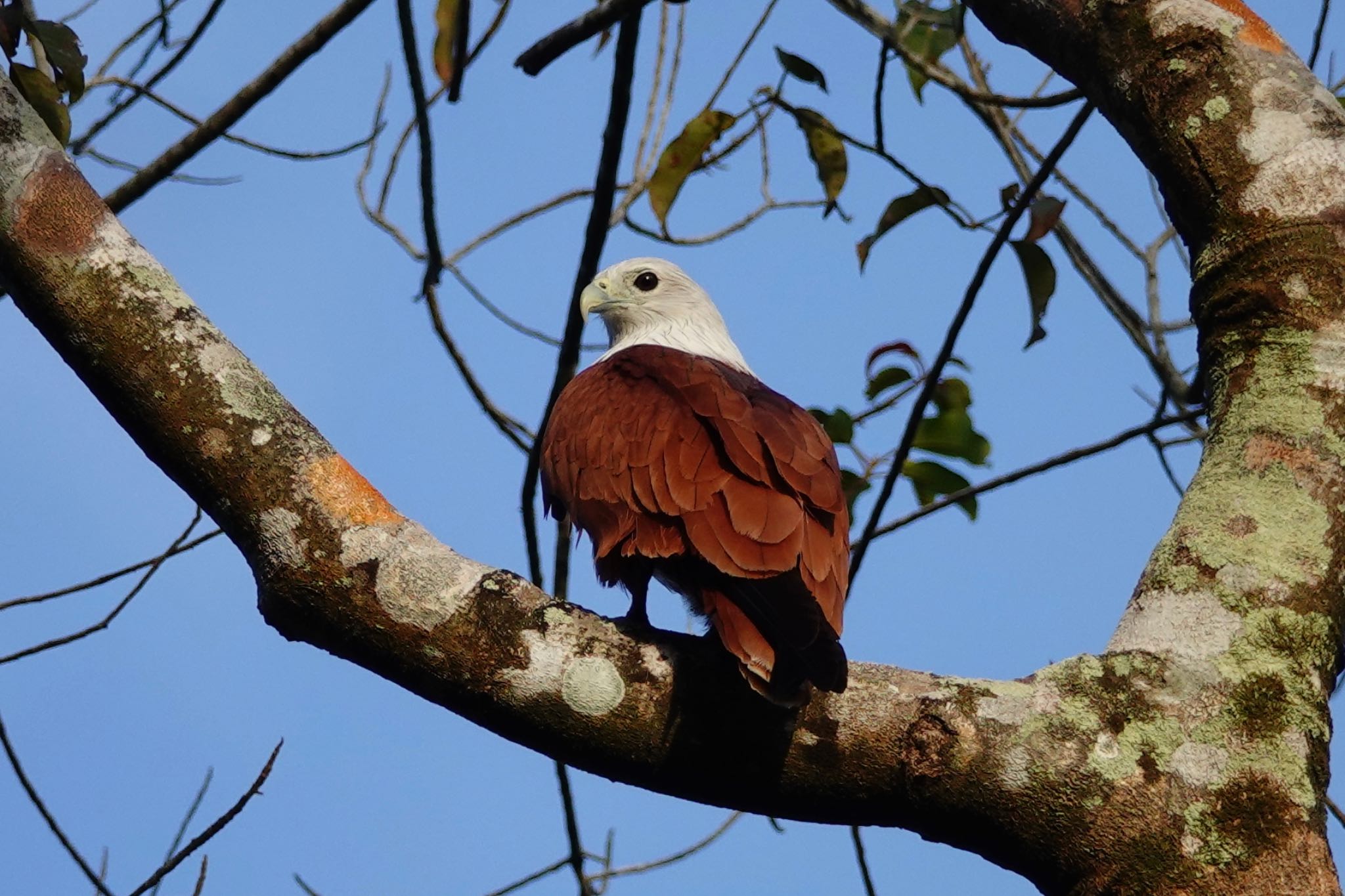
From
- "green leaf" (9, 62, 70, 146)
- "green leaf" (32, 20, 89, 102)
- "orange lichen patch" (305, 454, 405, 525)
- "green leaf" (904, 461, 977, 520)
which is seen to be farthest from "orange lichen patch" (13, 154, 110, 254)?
"green leaf" (904, 461, 977, 520)

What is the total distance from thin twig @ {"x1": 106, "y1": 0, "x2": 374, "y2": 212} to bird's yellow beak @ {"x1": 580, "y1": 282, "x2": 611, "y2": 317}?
1535 mm

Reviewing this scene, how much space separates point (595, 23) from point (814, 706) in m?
1.56

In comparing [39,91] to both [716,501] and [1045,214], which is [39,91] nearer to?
[716,501]

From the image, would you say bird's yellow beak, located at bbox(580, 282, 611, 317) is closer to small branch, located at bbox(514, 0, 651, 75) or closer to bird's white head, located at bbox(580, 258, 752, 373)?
bird's white head, located at bbox(580, 258, 752, 373)

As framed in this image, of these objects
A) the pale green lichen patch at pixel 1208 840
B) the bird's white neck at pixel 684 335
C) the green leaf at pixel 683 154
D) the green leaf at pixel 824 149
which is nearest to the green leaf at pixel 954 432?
the green leaf at pixel 824 149

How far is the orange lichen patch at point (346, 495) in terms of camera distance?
1.95 meters

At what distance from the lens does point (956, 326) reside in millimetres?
2865

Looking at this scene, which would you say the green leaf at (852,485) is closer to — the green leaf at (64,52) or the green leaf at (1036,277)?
the green leaf at (1036,277)

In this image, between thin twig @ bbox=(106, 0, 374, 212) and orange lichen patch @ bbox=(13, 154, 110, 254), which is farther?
thin twig @ bbox=(106, 0, 374, 212)

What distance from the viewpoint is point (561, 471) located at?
3000 millimetres

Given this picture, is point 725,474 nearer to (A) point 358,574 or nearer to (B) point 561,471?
(B) point 561,471

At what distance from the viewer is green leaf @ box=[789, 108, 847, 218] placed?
12.0 ft

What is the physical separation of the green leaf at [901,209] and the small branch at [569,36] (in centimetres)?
83

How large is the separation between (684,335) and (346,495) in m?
2.82
